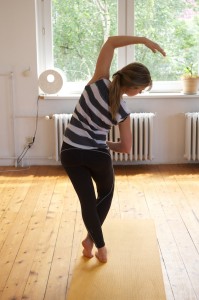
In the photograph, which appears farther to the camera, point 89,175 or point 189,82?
point 189,82

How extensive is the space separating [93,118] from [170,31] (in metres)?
2.80

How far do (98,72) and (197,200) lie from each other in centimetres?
177

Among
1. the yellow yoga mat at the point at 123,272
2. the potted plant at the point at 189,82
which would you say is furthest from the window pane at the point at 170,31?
the yellow yoga mat at the point at 123,272

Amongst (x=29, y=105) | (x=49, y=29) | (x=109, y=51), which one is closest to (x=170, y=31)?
(x=49, y=29)

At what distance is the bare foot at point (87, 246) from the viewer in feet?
8.17

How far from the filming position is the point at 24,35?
4453mm

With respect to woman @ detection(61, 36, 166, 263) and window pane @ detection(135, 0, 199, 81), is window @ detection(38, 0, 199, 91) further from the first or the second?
woman @ detection(61, 36, 166, 263)

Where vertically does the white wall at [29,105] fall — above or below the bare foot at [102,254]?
above

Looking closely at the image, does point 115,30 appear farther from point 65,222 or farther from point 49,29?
Result: point 65,222

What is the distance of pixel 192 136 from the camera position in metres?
4.56

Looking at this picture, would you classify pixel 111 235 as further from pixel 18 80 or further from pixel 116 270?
pixel 18 80

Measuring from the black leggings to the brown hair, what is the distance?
24cm

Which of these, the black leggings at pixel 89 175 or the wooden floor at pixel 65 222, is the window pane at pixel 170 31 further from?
the black leggings at pixel 89 175

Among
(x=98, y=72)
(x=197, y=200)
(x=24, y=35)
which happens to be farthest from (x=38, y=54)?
(x=98, y=72)
